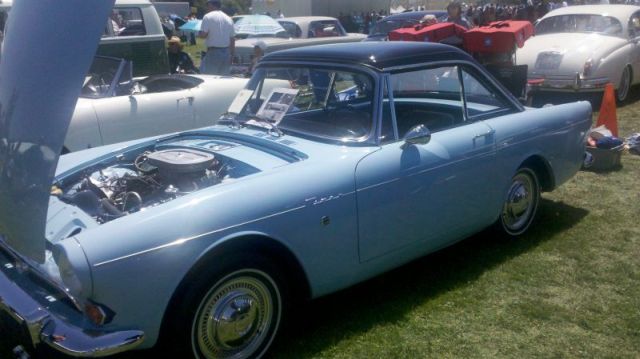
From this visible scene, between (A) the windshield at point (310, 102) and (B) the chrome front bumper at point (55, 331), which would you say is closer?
(B) the chrome front bumper at point (55, 331)

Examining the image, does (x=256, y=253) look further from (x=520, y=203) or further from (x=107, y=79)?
(x=107, y=79)

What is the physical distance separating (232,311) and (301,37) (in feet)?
38.7

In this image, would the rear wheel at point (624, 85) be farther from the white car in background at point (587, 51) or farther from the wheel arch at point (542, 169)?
the wheel arch at point (542, 169)

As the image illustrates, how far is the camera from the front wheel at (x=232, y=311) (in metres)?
2.77

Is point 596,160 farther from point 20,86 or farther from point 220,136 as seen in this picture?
point 20,86

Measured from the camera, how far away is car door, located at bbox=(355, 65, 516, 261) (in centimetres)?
344

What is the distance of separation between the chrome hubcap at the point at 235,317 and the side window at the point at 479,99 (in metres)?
2.03

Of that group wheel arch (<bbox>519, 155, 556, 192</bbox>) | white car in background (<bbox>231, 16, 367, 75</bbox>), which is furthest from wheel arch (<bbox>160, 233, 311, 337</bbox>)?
white car in background (<bbox>231, 16, 367, 75</bbox>)

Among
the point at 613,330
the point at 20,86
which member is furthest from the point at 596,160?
the point at 20,86

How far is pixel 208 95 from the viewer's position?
6.46 meters

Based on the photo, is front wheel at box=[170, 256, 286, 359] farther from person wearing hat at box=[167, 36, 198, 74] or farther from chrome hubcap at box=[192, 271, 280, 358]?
person wearing hat at box=[167, 36, 198, 74]

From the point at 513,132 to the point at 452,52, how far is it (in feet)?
2.30

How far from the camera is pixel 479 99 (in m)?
4.42

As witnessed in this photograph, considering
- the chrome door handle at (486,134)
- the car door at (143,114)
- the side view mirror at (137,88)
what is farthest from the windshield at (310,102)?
the side view mirror at (137,88)
